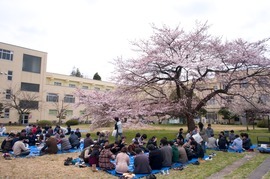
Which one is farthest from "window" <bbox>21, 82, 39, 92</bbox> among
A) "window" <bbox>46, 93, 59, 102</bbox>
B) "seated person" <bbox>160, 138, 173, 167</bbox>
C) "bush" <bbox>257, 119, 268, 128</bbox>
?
"bush" <bbox>257, 119, 268, 128</bbox>

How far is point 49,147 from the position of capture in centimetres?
1049

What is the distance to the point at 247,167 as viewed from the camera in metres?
7.89

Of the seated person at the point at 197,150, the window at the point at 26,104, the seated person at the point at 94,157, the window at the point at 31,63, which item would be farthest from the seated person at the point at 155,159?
the window at the point at 31,63

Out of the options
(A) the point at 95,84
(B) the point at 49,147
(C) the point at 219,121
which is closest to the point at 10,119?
(A) the point at 95,84

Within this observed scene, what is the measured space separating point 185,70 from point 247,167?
803cm

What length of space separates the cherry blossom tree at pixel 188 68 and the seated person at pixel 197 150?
206 inches

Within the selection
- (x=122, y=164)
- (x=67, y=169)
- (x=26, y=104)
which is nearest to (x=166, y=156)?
(x=122, y=164)

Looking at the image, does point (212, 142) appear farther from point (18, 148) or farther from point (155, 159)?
point (18, 148)

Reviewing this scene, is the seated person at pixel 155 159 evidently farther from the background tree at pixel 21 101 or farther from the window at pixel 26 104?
the window at pixel 26 104

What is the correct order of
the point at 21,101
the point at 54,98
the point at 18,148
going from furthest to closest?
1. the point at 54,98
2. the point at 21,101
3. the point at 18,148

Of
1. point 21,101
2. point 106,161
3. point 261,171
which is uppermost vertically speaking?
point 21,101

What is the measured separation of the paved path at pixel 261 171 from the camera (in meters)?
6.79

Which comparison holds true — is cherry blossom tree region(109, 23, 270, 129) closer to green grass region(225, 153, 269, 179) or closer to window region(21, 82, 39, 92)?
green grass region(225, 153, 269, 179)

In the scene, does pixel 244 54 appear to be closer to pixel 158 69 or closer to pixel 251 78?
pixel 251 78
